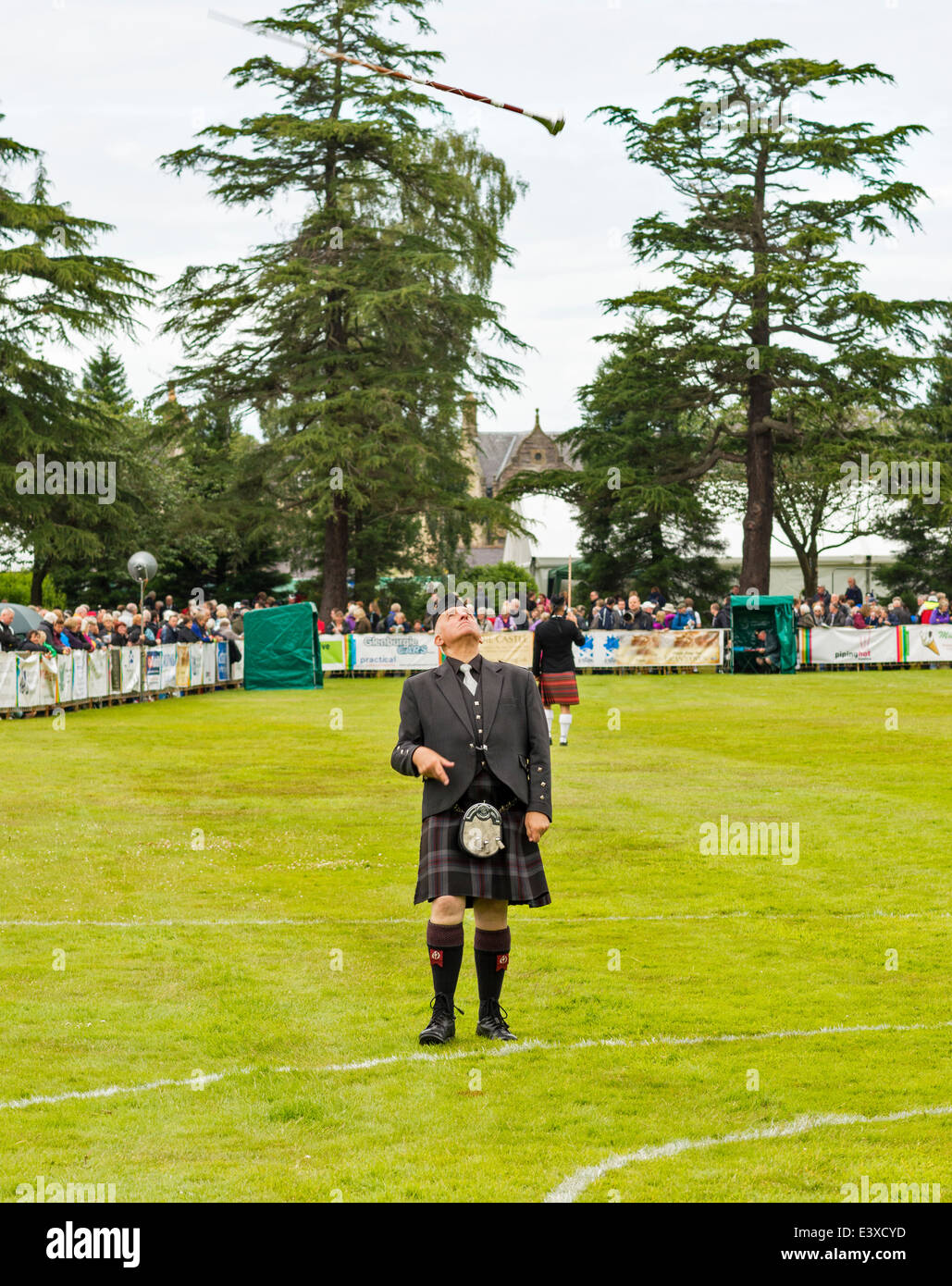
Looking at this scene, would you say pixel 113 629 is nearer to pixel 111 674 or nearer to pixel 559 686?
pixel 111 674

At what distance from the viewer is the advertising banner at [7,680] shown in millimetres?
23000

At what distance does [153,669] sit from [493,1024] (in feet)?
71.1

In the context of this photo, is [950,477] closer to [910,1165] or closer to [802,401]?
[802,401]

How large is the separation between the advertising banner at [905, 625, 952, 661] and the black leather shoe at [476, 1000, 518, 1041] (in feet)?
97.6

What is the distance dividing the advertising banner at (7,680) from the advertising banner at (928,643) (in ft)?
65.6

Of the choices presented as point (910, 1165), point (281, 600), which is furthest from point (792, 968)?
point (281, 600)

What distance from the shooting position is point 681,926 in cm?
915

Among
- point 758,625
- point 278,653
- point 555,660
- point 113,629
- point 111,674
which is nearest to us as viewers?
point 555,660

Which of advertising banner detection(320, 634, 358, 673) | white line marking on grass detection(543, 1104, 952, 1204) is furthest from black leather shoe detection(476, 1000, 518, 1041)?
advertising banner detection(320, 634, 358, 673)

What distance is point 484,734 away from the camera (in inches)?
265

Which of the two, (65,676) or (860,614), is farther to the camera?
(860,614)

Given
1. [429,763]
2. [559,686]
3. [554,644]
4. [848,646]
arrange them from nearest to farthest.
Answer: [429,763], [554,644], [559,686], [848,646]

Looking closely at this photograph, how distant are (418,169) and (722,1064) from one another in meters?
39.0

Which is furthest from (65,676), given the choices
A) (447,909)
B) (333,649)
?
(447,909)
